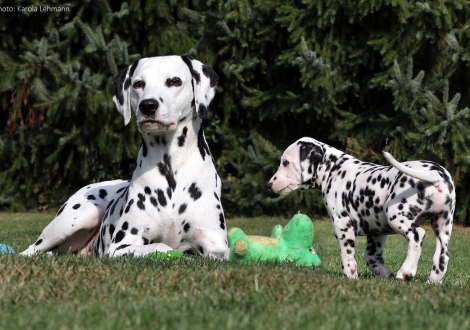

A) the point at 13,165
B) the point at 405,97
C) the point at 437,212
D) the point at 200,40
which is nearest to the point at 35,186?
the point at 13,165

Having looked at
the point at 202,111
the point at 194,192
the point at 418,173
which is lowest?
the point at 194,192

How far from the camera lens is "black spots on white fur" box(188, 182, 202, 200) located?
6371 mm

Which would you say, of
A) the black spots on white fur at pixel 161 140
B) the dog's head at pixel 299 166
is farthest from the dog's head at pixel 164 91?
the dog's head at pixel 299 166

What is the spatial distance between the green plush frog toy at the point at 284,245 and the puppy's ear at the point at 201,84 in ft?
3.72

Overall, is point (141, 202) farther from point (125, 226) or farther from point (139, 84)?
point (139, 84)

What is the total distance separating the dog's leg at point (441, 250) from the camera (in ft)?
18.9

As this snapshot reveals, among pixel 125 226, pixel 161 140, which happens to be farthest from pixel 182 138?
pixel 125 226

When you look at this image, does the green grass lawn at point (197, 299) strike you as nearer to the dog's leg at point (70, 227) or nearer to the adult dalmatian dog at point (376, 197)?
the adult dalmatian dog at point (376, 197)

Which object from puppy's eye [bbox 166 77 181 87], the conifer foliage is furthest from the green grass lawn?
the conifer foliage

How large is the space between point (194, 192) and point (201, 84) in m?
0.95

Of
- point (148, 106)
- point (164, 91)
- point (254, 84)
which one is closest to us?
point (148, 106)

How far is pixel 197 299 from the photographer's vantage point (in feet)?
12.8

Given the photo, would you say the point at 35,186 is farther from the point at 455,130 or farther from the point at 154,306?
the point at 154,306

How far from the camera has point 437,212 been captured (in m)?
5.75
